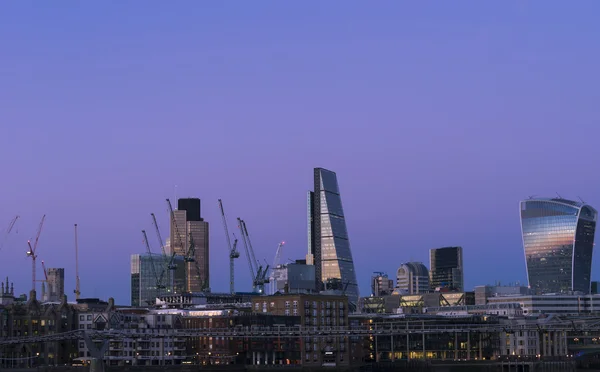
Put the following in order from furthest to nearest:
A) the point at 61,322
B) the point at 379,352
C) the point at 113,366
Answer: the point at 379,352 < the point at 61,322 < the point at 113,366

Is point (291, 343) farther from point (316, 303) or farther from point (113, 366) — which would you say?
point (113, 366)

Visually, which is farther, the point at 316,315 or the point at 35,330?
the point at 316,315

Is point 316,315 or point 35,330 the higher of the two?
point 316,315

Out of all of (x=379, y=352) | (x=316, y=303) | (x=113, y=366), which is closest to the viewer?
(x=113, y=366)

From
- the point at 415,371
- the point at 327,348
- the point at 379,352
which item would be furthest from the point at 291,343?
the point at 379,352

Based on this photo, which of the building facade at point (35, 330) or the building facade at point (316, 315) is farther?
the building facade at point (316, 315)

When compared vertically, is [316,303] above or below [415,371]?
above

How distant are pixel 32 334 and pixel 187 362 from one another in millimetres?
22944

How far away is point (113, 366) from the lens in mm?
147750

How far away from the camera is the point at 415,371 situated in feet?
559

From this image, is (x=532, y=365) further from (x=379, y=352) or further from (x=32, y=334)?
(x=32, y=334)

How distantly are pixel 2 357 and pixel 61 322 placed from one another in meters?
15.0

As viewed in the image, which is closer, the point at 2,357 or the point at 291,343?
the point at 2,357

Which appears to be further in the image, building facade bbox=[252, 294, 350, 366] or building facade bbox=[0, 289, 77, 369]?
building facade bbox=[252, 294, 350, 366]
